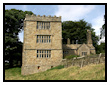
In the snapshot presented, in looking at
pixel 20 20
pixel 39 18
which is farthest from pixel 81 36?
pixel 39 18

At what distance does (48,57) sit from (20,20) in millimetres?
14583

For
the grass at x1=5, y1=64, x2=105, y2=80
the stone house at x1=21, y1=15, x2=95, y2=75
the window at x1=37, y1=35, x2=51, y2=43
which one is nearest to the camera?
the grass at x1=5, y1=64, x2=105, y2=80

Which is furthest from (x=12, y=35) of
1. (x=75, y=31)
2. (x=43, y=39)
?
(x=75, y=31)

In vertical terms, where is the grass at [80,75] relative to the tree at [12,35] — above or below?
below

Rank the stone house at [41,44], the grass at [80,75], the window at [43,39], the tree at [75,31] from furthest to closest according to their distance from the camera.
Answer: the tree at [75,31], the window at [43,39], the stone house at [41,44], the grass at [80,75]

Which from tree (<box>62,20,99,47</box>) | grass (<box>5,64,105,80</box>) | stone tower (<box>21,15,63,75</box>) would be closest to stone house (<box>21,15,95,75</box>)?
stone tower (<box>21,15,63,75</box>)

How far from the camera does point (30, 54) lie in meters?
23.8

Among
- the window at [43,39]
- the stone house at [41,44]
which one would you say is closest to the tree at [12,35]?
the stone house at [41,44]

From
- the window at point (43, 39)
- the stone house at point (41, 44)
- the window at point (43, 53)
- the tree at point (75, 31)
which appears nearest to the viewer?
the stone house at point (41, 44)

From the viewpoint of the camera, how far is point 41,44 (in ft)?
80.2

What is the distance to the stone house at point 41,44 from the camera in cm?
2366

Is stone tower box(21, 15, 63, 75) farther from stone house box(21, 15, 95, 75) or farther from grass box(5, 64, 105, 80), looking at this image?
grass box(5, 64, 105, 80)

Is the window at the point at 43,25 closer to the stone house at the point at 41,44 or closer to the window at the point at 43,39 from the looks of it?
the stone house at the point at 41,44

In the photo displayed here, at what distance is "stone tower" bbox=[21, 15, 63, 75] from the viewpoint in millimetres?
23672
